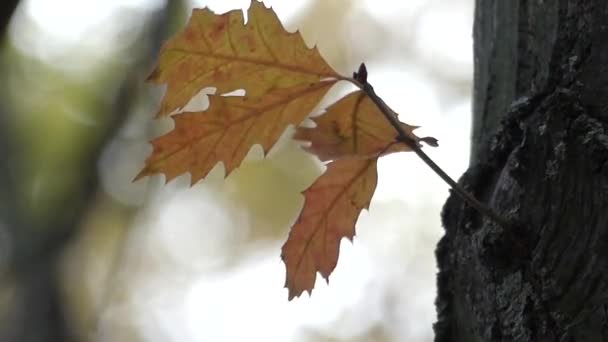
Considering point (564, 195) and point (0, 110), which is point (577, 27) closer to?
point (564, 195)

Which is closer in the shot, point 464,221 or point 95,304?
point 464,221

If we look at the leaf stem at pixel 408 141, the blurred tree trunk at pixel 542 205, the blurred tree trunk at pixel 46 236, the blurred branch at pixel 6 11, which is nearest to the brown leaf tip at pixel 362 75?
the leaf stem at pixel 408 141

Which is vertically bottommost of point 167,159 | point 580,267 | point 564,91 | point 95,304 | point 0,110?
point 580,267

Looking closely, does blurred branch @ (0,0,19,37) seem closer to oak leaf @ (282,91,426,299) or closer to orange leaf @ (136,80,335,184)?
orange leaf @ (136,80,335,184)

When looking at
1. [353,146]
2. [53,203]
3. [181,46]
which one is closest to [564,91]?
[353,146]

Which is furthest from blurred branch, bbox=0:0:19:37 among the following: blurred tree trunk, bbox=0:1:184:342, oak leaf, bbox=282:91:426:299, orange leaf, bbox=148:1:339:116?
blurred tree trunk, bbox=0:1:184:342

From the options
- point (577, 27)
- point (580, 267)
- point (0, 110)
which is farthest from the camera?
point (0, 110)

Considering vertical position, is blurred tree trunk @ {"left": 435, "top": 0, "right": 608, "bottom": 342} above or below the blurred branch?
below
